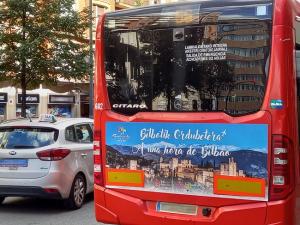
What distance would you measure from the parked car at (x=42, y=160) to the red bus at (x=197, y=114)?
229 centimetres

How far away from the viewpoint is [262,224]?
17.6 ft

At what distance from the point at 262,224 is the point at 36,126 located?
4.66 meters

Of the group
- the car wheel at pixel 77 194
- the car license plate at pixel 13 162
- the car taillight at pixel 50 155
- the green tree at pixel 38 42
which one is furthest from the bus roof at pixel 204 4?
the green tree at pixel 38 42

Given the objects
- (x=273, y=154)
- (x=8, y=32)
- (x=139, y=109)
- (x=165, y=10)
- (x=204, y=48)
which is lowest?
(x=273, y=154)

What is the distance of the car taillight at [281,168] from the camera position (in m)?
5.28

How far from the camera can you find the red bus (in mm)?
5316

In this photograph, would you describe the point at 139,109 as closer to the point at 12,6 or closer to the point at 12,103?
the point at 12,6

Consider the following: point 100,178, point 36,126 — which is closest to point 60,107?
point 36,126

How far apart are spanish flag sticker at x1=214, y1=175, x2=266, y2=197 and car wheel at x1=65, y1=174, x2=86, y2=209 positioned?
3964 mm

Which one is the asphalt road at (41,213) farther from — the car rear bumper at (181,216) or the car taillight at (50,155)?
the car rear bumper at (181,216)

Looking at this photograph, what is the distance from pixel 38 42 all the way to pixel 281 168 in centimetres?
1152

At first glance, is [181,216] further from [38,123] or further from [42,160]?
[38,123]

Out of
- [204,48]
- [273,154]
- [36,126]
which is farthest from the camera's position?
[36,126]

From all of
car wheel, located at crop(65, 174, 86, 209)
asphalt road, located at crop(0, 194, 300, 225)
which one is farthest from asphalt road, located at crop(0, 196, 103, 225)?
car wheel, located at crop(65, 174, 86, 209)
